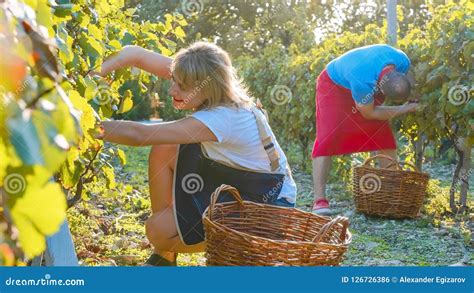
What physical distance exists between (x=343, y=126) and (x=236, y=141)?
91.1 inches

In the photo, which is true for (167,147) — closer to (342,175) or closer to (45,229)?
(45,229)

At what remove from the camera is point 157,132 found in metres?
2.68

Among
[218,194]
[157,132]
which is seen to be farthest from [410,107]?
[218,194]

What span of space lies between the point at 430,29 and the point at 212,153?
2.98 metres

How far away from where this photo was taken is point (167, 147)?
302 centimetres

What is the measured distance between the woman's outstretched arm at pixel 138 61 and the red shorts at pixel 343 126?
6.40 feet

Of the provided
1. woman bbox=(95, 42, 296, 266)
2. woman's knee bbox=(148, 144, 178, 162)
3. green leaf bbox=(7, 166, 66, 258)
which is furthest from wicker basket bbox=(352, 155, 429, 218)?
green leaf bbox=(7, 166, 66, 258)

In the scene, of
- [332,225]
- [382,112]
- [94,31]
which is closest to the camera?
[332,225]

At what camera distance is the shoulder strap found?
9.84ft

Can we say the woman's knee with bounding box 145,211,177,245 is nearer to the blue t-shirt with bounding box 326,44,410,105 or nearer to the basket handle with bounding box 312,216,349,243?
the basket handle with bounding box 312,216,349,243

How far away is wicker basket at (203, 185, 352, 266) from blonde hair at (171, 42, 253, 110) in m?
0.48

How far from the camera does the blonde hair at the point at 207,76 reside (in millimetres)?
2895

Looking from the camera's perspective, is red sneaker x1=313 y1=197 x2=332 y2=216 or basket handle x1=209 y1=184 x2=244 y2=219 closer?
basket handle x1=209 y1=184 x2=244 y2=219

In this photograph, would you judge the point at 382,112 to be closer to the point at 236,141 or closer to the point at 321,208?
the point at 321,208
